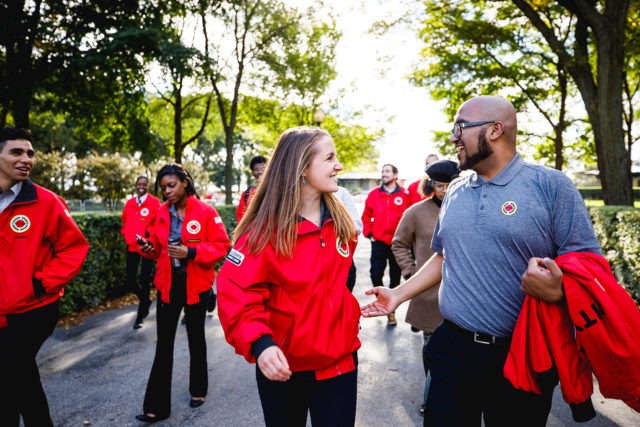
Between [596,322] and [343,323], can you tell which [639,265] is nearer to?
[596,322]

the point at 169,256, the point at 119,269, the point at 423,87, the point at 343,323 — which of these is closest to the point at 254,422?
the point at 169,256

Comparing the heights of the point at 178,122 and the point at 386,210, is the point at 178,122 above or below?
above

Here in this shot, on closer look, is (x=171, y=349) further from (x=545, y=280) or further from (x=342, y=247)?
(x=545, y=280)

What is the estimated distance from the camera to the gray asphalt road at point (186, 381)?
393cm

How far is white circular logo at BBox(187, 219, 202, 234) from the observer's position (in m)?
4.14

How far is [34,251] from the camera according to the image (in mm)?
3059

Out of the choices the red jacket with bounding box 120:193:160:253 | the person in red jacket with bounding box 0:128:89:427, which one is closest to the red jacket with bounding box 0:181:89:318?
the person in red jacket with bounding box 0:128:89:427

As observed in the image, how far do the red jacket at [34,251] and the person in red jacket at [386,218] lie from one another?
16.7 feet

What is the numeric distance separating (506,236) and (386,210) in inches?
210

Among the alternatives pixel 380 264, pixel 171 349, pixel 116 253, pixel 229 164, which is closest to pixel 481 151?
pixel 171 349

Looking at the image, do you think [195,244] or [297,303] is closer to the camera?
[297,303]

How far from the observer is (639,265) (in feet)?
21.2

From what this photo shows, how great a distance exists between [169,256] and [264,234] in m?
2.22

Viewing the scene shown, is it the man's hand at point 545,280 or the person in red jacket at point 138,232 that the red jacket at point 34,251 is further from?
the person in red jacket at point 138,232
